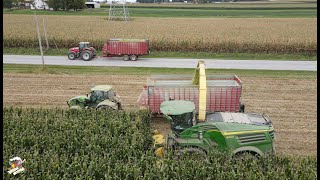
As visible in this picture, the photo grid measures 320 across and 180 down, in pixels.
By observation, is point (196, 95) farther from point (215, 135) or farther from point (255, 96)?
point (255, 96)

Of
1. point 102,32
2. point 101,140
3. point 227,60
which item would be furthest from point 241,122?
point 102,32

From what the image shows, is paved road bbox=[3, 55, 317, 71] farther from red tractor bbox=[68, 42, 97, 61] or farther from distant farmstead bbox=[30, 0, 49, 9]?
distant farmstead bbox=[30, 0, 49, 9]

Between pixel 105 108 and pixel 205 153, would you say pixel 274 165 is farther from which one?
pixel 105 108

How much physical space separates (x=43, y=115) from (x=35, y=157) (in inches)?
148

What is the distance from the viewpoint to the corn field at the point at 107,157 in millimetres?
8820

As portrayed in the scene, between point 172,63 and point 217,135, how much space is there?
16880 millimetres

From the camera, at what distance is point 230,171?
8.86m

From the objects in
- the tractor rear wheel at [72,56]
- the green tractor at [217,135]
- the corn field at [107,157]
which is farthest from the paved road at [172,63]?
the green tractor at [217,135]

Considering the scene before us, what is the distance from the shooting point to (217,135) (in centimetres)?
965

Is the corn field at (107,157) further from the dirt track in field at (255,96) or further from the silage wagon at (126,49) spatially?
the silage wagon at (126,49)

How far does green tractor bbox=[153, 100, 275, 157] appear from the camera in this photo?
9594 millimetres

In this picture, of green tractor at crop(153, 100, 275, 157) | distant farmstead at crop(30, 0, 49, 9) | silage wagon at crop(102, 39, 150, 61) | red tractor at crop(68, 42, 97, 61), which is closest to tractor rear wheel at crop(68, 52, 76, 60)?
red tractor at crop(68, 42, 97, 61)

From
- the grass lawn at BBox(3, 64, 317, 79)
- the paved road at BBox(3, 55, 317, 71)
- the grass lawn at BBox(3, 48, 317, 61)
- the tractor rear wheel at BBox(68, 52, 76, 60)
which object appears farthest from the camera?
the grass lawn at BBox(3, 48, 317, 61)

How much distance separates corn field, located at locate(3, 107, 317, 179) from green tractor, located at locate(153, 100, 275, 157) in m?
0.35
